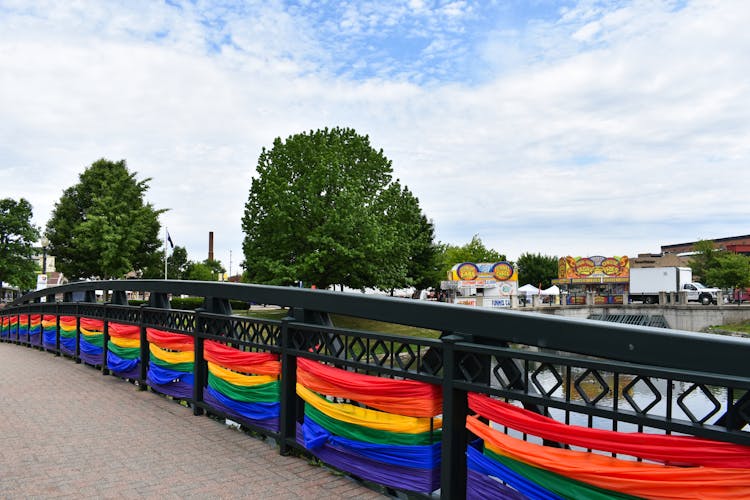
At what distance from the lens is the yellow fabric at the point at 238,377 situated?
5867mm

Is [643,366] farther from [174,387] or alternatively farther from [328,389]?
[174,387]

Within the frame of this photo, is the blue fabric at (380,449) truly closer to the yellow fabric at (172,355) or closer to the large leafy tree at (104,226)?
the yellow fabric at (172,355)

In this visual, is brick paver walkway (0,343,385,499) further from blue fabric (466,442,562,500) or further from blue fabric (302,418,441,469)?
blue fabric (466,442,562,500)

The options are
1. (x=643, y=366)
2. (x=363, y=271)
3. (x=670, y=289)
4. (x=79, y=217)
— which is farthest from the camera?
(x=670, y=289)

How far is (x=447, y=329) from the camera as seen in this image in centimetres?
397

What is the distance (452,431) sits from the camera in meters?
3.80

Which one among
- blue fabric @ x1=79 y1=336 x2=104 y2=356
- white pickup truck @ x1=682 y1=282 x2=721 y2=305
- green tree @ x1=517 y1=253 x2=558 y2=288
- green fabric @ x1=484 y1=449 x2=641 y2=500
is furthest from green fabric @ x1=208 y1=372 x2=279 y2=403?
green tree @ x1=517 y1=253 x2=558 y2=288

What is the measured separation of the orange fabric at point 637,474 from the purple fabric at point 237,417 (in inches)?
116

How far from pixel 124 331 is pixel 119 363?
0.61 metres

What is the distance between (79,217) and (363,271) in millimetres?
25669

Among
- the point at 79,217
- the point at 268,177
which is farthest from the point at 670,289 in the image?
the point at 79,217

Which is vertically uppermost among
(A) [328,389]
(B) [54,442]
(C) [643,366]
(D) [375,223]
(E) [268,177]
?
(E) [268,177]

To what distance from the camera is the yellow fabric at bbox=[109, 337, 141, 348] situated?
9.07m

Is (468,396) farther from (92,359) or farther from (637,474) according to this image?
(92,359)
